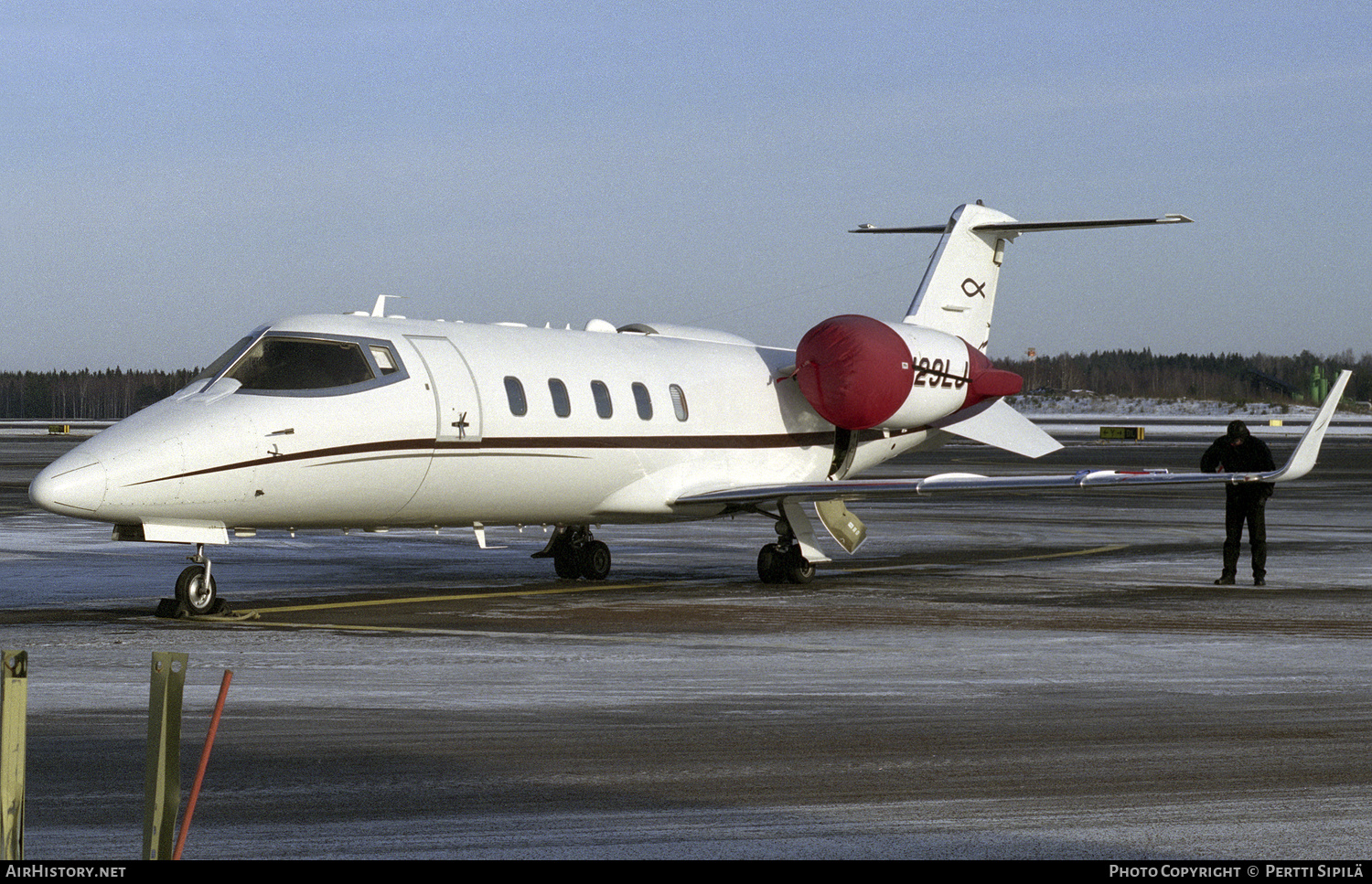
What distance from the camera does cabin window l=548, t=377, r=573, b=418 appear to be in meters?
17.4

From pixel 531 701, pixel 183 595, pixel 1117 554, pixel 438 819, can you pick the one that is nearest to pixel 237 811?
pixel 438 819

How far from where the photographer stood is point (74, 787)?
24.7 ft

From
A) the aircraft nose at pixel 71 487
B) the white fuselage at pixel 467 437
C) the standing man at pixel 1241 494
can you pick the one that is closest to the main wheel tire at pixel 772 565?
the white fuselage at pixel 467 437

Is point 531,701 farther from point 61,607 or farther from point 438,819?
point 61,607

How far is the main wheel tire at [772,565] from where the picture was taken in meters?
18.7

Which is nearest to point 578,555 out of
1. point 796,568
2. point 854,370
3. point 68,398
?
point 796,568

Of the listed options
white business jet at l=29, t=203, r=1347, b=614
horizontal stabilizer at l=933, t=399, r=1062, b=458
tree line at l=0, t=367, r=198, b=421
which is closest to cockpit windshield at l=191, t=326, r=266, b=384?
white business jet at l=29, t=203, r=1347, b=614

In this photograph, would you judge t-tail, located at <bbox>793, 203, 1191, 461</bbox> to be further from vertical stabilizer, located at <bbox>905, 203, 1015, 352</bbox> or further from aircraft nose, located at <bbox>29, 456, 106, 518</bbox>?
aircraft nose, located at <bbox>29, 456, 106, 518</bbox>

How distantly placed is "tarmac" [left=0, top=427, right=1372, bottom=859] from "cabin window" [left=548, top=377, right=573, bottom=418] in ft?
6.59

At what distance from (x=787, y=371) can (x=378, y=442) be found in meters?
6.68

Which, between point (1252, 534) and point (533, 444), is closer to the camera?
point (533, 444)

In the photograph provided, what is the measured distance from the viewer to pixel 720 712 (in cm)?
969

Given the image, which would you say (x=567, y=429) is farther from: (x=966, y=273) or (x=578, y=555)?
(x=966, y=273)

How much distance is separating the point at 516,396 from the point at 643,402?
2.04 metres
